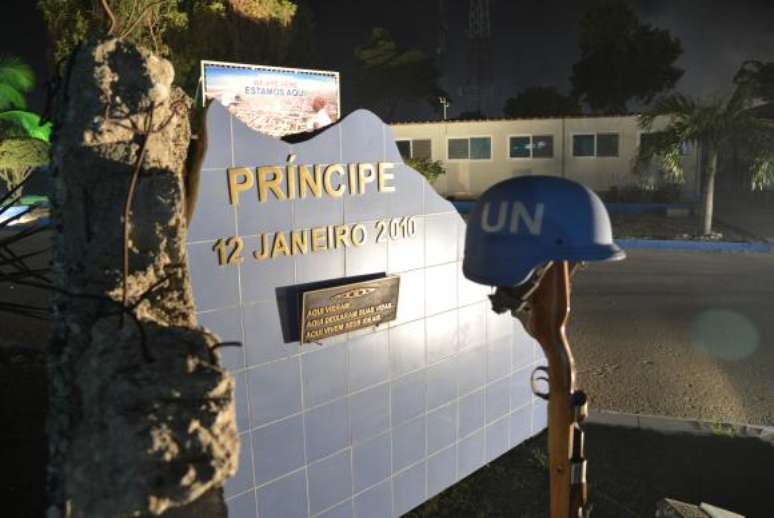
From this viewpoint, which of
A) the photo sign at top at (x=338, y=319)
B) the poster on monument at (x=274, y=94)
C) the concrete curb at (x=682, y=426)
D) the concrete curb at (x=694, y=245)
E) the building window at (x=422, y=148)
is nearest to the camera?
the photo sign at top at (x=338, y=319)

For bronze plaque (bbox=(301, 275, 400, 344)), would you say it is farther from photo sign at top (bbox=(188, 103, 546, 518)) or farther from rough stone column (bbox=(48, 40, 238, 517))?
rough stone column (bbox=(48, 40, 238, 517))

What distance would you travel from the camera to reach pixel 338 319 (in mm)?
3836

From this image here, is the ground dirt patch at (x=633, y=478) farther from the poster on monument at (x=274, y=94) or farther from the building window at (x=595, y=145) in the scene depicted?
the building window at (x=595, y=145)

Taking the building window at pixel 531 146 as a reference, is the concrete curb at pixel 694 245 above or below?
below

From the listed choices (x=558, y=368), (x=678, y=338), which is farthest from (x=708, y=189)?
(x=558, y=368)

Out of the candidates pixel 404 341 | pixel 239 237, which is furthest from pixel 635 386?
pixel 239 237

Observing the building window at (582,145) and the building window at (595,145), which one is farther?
the building window at (582,145)

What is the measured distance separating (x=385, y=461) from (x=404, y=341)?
821 millimetres

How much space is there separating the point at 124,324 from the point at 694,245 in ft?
54.4

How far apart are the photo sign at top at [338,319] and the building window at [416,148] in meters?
21.5

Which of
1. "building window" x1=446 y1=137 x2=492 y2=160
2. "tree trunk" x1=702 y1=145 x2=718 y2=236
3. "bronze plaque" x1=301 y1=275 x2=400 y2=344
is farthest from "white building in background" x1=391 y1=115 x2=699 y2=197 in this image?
"bronze plaque" x1=301 y1=275 x2=400 y2=344

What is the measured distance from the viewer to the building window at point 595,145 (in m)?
23.6

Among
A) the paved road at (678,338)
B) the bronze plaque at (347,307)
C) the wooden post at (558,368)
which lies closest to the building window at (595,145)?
the paved road at (678,338)

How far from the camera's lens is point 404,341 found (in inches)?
172
